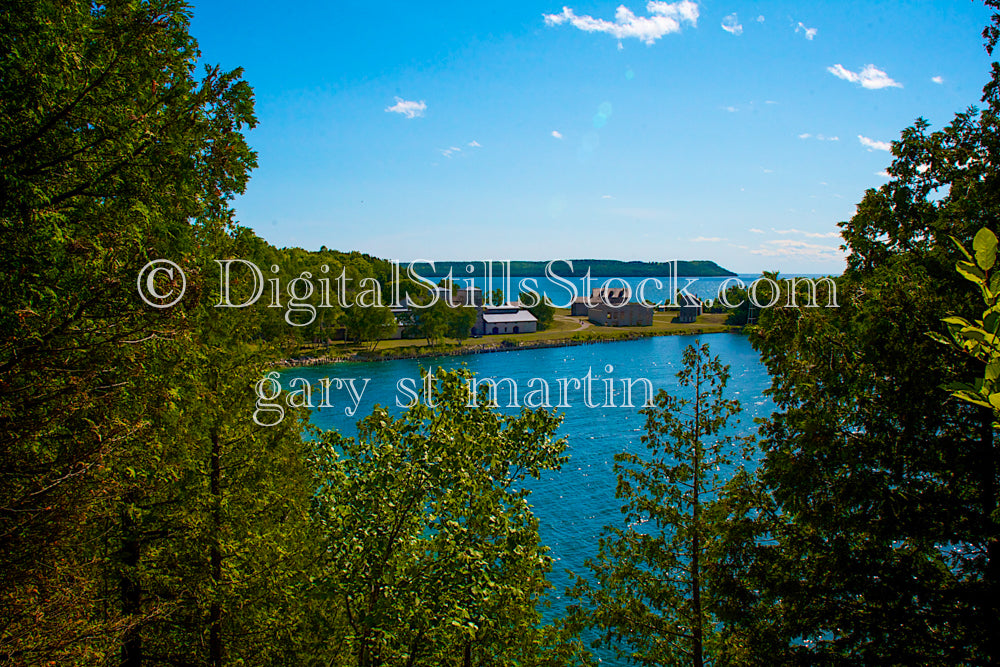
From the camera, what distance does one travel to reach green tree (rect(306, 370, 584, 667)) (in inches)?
219

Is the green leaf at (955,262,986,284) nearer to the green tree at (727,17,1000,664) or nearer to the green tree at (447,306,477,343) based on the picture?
the green tree at (727,17,1000,664)

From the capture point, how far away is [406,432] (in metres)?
6.29

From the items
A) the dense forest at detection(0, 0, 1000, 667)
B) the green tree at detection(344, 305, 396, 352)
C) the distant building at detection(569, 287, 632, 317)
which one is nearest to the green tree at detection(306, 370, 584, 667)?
the dense forest at detection(0, 0, 1000, 667)

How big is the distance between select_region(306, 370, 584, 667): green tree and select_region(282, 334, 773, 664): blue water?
2.44 feet

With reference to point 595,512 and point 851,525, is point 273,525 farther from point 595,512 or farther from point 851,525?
point 595,512

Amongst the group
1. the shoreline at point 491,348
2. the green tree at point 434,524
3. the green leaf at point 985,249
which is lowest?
the shoreline at point 491,348

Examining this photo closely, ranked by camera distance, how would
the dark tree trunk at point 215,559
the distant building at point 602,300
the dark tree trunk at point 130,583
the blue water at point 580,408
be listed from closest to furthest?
the dark tree trunk at point 130,583 → the dark tree trunk at point 215,559 → the blue water at point 580,408 → the distant building at point 602,300

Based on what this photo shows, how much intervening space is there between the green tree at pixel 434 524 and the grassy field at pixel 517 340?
49.0 metres

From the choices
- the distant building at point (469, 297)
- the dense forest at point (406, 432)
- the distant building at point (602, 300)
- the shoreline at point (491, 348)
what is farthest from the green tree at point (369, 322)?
the dense forest at point (406, 432)

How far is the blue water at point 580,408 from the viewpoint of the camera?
21.6 m

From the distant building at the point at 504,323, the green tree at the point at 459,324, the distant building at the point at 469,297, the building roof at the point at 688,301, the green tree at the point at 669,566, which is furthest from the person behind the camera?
the building roof at the point at 688,301

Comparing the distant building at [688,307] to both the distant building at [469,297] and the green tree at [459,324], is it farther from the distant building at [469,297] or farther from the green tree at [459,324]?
the green tree at [459,324]

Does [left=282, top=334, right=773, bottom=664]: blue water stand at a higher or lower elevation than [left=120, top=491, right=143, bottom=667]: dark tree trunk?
lower

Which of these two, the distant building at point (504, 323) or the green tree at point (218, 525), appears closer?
the green tree at point (218, 525)
